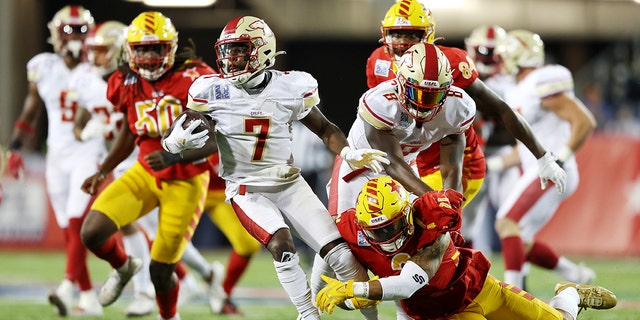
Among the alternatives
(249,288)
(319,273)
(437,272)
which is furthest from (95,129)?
(437,272)

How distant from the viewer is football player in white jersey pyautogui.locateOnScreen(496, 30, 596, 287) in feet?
23.5

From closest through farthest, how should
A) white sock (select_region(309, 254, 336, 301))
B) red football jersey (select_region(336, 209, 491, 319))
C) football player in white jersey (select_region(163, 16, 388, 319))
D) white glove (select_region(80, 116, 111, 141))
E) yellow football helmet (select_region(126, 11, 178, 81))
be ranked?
1. red football jersey (select_region(336, 209, 491, 319))
2. football player in white jersey (select_region(163, 16, 388, 319))
3. white sock (select_region(309, 254, 336, 301))
4. yellow football helmet (select_region(126, 11, 178, 81))
5. white glove (select_region(80, 116, 111, 141))

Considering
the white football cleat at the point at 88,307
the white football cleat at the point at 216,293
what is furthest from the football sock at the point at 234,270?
the white football cleat at the point at 88,307

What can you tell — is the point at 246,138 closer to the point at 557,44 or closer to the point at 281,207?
the point at 281,207

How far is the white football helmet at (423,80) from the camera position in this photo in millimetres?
5023

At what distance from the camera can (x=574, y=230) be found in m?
12.1

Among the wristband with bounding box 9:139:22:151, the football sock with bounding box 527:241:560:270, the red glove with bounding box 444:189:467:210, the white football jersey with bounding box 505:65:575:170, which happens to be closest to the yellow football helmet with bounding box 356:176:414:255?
the red glove with bounding box 444:189:467:210

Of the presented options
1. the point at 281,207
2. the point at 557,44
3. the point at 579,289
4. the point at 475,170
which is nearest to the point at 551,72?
the point at 475,170

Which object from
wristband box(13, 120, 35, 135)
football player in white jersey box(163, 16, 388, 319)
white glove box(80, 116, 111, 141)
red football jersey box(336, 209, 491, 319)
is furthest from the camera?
wristband box(13, 120, 35, 135)

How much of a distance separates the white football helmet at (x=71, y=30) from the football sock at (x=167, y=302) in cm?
292

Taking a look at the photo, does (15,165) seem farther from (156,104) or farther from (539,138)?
(539,138)

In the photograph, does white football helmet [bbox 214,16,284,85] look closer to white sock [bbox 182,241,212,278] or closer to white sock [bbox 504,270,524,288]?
white sock [bbox 182,241,212,278]

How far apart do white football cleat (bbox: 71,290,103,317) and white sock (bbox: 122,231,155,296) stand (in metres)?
0.29

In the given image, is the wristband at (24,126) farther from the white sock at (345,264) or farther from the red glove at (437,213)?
the red glove at (437,213)
